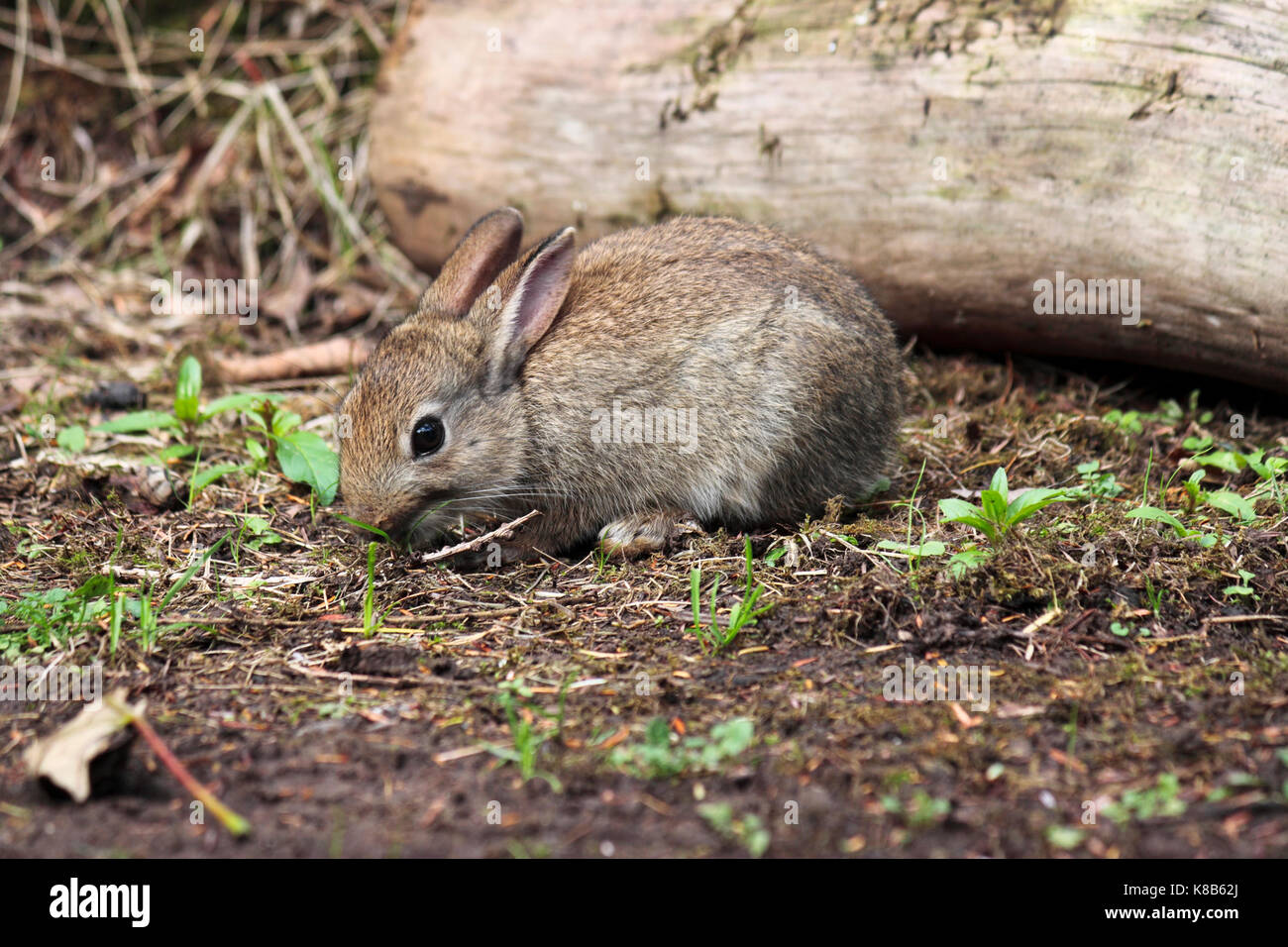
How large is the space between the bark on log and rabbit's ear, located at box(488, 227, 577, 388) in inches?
84.4

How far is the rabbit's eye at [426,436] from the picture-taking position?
5074mm

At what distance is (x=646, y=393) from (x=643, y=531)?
2.16 ft

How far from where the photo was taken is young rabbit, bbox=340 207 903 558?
17.5 ft

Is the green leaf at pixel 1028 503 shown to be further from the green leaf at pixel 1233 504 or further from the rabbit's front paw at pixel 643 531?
the rabbit's front paw at pixel 643 531

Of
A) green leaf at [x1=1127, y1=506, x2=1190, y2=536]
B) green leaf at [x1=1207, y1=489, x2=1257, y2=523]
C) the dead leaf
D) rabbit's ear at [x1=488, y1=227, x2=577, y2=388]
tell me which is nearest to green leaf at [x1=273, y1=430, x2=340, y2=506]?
rabbit's ear at [x1=488, y1=227, x2=577, y2=388]

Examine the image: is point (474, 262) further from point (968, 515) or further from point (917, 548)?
point (968, 515)

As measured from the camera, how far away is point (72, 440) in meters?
6.14

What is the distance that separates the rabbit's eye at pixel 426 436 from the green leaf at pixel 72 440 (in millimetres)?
2240

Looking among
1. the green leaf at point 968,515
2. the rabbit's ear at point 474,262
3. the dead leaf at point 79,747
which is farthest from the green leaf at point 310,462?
the green leaf at point 968,515

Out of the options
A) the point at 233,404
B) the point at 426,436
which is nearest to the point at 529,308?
the point at 426,436

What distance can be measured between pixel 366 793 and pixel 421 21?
6.15 m

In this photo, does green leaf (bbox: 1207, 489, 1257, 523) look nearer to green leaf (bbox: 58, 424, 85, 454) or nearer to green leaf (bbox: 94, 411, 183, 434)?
green leaf (bbox: 94, 411, 183, 434)
